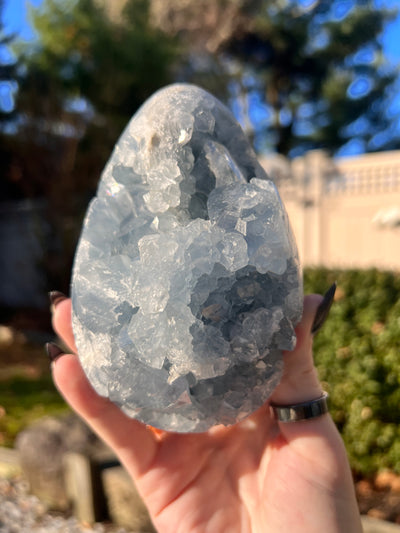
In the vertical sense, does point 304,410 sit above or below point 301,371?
below

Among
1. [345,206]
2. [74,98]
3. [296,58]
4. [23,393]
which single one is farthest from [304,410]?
[296,58]

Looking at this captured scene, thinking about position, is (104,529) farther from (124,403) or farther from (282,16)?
(282,16)

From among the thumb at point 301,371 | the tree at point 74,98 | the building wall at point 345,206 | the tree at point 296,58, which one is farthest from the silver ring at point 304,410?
the tree at point 296,58

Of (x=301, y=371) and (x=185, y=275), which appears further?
(x=301, y=371)

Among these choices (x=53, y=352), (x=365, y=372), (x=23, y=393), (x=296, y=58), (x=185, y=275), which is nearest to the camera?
(x=185, y=275)

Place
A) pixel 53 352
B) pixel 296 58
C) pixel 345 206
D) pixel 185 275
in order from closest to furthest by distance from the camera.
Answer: pixel 185 275 → pixel 53 352 → pixel 345 206 → pixel 296 58

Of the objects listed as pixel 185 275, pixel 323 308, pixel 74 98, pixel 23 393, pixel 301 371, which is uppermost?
pixel 74 98

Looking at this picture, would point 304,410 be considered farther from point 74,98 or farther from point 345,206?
point 74,98

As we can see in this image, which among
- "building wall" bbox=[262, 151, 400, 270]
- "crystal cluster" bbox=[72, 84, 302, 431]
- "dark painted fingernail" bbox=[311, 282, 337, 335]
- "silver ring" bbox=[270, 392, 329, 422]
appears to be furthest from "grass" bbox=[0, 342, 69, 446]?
"building wall" bbox=[262, 151, 400, 270]
